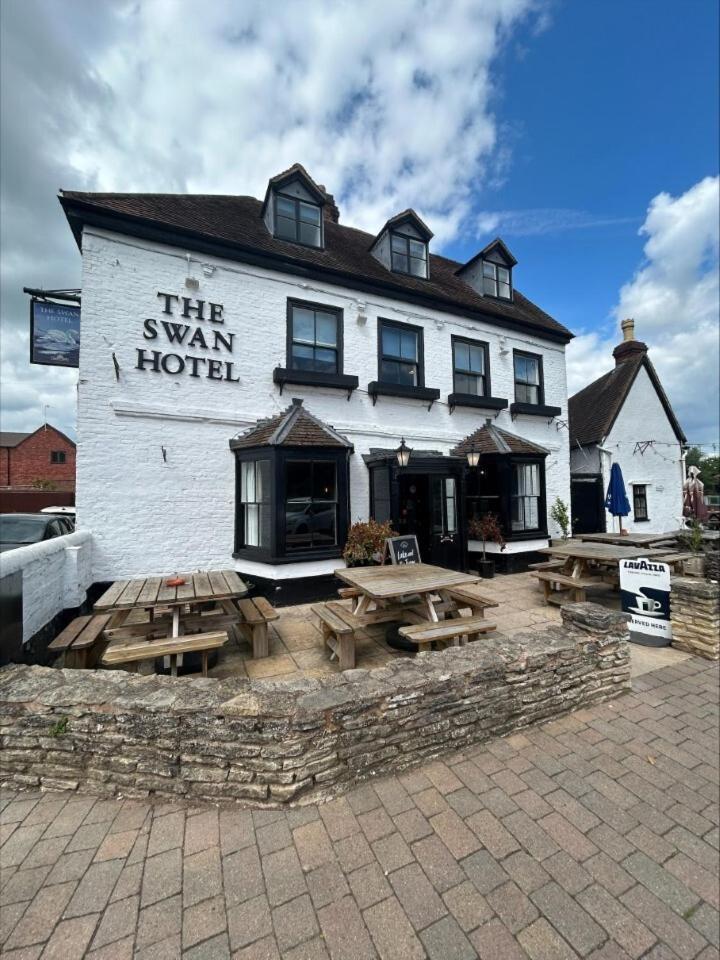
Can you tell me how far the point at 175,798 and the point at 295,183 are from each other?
35.3 ft

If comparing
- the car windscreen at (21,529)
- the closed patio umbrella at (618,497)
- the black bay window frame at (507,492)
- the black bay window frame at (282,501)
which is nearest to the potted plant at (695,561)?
the closed patio umbrella at (618,497)

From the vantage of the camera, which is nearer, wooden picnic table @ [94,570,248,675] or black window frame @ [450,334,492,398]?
wooden picnic table @ [94,570,248,675]

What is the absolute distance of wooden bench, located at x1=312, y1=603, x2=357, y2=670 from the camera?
171 inches

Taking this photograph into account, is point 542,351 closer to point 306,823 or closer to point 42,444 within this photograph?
point 306,823

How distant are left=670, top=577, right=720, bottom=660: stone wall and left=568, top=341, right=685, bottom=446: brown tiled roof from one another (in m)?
8.80

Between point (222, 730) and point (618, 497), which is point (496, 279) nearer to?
point (618, 497)

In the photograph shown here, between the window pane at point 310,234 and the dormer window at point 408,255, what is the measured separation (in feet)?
6.95

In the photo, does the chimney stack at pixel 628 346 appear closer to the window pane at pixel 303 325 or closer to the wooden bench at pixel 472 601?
the window pane at pixel 303 325

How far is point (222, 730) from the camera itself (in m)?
2.66

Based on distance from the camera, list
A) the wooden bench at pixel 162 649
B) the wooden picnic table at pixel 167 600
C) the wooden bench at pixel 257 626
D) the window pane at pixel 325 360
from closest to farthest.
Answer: the wooden bench at pixel 162 649 → the wooden picnic table at pixel 167 600 → the wooden bench at pixel 257 626 → the window pane at pixel 325 360

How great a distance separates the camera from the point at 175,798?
269 centimetres

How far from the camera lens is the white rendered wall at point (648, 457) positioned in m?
13.2

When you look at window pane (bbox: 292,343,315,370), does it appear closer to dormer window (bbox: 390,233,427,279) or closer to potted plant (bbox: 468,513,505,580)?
dormer window (bbox: 390,233,427,279)

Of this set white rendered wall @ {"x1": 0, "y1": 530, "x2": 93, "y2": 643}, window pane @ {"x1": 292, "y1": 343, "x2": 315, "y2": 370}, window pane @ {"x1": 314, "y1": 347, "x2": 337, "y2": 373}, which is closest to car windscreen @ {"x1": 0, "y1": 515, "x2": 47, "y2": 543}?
white rendered wall @ {"x1": 0, "y1": 530, "x2": 93, "y2": 643}
